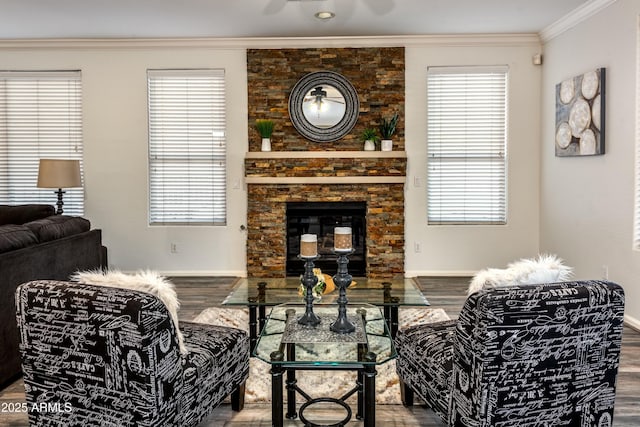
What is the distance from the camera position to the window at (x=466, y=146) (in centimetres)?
587

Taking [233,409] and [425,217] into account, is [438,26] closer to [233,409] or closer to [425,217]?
[425,217]

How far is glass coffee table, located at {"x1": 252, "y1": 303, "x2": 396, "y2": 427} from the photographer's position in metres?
2.17

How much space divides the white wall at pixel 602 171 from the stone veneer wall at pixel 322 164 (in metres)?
1.57

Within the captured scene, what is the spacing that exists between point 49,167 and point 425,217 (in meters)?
3.99

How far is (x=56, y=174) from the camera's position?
5.27 meters

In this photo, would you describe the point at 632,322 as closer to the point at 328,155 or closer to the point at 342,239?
the point at 342,239

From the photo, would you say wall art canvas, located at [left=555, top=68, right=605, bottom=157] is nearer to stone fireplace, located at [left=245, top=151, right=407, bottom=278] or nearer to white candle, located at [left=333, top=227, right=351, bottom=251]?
stone fireplace, located at [left=245, top=151, right=407, bottom=278]

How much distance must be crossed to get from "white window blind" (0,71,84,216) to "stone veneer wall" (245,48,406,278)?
6.71ft

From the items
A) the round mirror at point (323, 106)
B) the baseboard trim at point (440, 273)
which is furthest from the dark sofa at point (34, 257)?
the baseboard trim at point (440, 273)

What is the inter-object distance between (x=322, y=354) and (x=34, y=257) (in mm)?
1938

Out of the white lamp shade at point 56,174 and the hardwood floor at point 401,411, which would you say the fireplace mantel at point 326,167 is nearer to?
the white lamp shade at point 56,174

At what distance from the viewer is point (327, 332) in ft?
8.24

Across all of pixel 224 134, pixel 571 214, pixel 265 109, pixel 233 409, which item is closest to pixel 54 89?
pixel 224 134

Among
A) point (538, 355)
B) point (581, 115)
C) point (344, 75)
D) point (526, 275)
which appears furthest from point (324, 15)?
point (538, 355)
